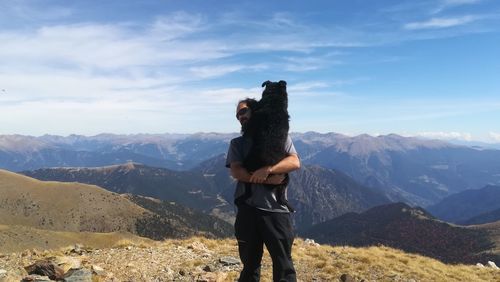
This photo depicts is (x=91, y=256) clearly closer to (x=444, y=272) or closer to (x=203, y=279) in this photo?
(x=203, y=279)

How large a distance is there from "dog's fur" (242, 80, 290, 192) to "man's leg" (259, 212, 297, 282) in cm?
90

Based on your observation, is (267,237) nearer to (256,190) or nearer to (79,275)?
(256,190)

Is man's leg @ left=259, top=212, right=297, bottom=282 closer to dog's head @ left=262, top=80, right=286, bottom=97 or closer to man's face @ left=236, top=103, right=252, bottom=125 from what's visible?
man's face @ left=236, top=103, right=252, bottom=125

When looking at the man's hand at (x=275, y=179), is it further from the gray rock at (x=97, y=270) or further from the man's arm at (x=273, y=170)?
the gray rock at (x=97, y=270)

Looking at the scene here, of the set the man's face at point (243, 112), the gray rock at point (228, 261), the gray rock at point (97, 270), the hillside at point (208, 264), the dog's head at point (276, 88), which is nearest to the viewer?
the dog's head at point (276, 88)

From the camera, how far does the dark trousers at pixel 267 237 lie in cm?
716

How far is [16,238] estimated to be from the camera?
131 meters

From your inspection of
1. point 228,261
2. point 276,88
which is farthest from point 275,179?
point 228,261

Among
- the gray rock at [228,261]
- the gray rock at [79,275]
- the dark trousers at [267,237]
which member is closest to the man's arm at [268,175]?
the dark trousers at [267,237]

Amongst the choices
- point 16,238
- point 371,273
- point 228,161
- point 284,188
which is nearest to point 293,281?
point 284,188

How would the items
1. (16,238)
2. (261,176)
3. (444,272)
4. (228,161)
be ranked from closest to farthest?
(261,176) < (228,161) < (444,272) < (16,238)

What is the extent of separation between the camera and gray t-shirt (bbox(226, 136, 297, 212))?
7.21 metres

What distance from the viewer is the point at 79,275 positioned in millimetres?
11109

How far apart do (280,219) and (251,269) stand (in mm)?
1150
